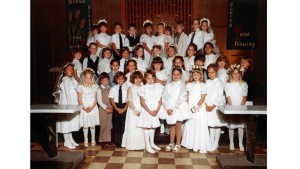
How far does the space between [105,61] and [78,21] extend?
2622 mm

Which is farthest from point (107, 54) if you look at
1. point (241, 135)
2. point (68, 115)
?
point (241, 135)

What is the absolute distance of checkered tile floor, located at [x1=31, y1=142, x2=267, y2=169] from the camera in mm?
3928

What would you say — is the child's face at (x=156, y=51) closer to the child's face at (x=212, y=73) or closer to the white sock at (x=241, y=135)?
the child's face at (x=212, y=73)

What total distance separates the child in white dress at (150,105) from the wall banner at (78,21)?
369cm

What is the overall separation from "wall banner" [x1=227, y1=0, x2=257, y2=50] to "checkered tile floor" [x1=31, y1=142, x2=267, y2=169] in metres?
3.09

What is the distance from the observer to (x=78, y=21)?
761cm

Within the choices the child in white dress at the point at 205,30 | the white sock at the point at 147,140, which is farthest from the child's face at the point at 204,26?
the white sock at the point at 147,140

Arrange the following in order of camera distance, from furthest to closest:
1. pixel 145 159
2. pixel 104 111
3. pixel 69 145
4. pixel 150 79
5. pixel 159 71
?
pixel 159 71 < pixel 104 111 < pixel 69 145 < pixel 150 79 < pixel 145 159

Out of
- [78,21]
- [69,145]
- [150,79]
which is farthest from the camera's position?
[78,21]

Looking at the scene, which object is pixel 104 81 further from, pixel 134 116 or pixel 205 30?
pixel 205 30

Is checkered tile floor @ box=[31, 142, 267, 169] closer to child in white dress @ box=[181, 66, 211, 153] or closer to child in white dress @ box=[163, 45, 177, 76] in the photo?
child in white dress @ box=[181, 66, 211, 153]

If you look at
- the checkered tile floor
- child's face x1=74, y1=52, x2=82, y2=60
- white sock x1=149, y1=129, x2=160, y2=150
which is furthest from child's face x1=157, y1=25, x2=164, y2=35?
the checkered tile floor

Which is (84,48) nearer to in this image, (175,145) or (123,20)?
(123,20)
